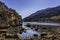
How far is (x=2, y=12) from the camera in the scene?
247ft

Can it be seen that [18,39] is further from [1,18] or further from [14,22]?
[14,22]

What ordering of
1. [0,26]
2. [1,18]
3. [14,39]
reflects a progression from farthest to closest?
[1,18] < [0,26] < [14,39]

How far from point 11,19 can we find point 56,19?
12190cm

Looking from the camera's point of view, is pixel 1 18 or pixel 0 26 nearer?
pixel 0 26

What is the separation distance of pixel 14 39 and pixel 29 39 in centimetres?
551

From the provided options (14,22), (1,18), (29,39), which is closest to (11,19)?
(14,22)

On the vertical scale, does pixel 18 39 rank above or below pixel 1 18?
below

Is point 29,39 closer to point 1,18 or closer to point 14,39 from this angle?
point 14,39

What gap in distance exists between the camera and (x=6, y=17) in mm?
73750

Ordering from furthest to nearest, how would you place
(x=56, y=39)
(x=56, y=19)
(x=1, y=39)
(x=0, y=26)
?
(x=56, y=19) < (x=0, y=26) < (x=56, y=39) < (x=1, y=39)

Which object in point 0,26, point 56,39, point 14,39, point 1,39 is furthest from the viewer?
point 0,26

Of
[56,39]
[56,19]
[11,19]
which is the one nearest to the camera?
[56,39]

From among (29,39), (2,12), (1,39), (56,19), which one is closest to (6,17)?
(2,12)

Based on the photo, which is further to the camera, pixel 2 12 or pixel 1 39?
pixel 2 12
